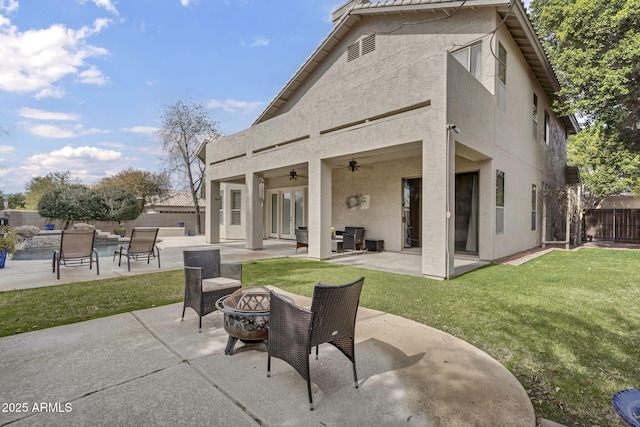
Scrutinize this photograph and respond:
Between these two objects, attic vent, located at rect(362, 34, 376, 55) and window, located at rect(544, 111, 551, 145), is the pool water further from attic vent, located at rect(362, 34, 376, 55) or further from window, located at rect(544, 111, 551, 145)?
window, located at rect(544, 111, 551, 145)

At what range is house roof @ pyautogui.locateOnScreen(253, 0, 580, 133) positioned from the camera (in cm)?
907

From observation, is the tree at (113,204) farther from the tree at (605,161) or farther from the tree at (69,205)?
the tree at (605,161)

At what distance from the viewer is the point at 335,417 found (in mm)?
2232

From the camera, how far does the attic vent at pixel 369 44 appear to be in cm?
1138

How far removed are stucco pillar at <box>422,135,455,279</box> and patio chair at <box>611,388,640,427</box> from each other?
5411mm

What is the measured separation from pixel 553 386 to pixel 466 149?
6.30m

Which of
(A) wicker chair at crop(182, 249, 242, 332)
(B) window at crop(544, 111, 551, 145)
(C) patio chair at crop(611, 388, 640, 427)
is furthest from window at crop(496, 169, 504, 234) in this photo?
(C) patio chair at crop(611, 388, 640, 427)

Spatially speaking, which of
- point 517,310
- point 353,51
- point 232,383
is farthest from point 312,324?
point 353,51

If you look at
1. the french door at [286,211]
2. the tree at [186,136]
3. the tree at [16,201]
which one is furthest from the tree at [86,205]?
the tree at [16,201]

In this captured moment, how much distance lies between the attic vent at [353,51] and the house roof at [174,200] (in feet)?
69.1

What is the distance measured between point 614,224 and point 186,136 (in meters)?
29.1

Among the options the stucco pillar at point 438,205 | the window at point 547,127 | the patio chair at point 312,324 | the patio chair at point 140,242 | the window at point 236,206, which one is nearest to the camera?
the patio chair at point 312,324

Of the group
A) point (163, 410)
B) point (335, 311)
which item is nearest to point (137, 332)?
point (163, 410)

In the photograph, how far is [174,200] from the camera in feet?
118
